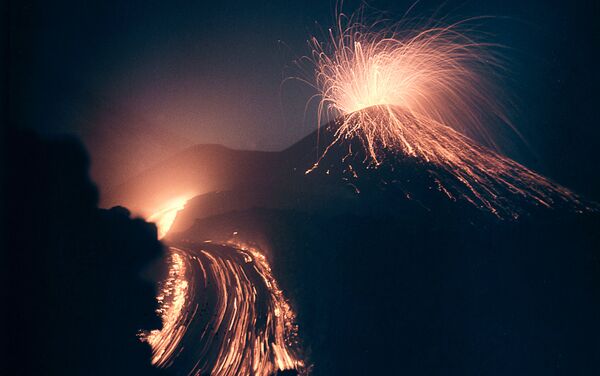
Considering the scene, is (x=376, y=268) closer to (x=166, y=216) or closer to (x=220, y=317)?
(x=220, y=317)

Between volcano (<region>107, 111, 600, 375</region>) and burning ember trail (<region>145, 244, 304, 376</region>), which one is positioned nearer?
burning ember trail (<region>145, 244, 304, 376</region>)

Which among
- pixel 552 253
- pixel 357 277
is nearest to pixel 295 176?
pixel 357 277

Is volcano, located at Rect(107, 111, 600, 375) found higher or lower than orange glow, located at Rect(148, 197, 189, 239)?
lower

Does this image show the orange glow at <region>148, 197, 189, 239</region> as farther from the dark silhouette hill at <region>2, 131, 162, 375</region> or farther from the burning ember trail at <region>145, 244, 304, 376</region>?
the dark silhouette hill at <region>2, 131, 162, 375</region>

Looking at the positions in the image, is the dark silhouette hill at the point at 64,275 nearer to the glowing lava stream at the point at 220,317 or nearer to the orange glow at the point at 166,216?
the glowing lava stream at the point at 220,317

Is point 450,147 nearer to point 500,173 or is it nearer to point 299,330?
point 500,173

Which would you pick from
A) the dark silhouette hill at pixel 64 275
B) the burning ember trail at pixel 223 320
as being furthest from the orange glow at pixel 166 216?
the dark silhouette hill at pixel 64 275

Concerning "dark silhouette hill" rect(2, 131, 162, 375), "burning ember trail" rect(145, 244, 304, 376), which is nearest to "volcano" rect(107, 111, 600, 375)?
"burning ember trail" rect(145, 244, 304, 376)
